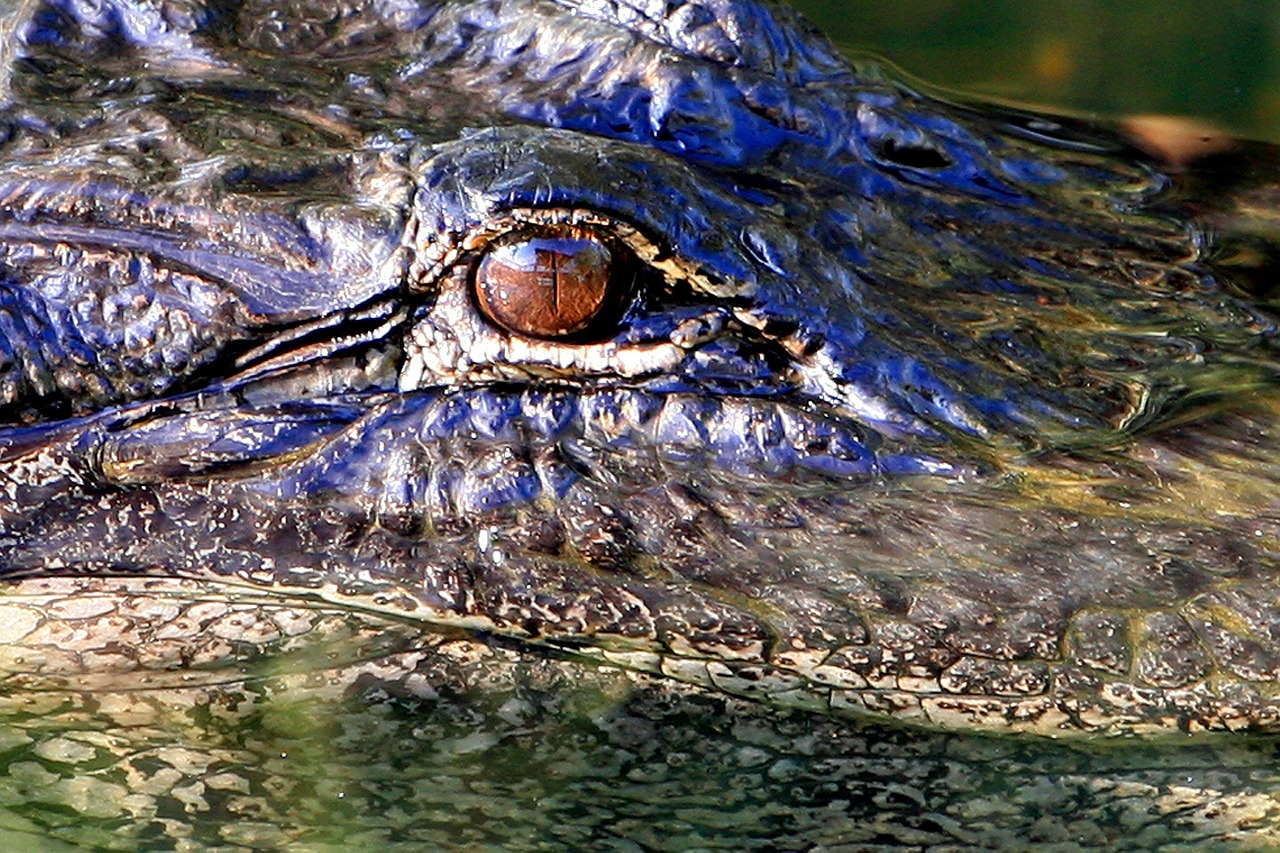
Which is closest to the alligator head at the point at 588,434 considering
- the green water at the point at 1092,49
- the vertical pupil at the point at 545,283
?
the vertical pupil at the point at 545,283

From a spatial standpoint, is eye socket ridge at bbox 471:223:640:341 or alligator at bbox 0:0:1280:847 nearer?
alligator at bbox 0:0:1280:847

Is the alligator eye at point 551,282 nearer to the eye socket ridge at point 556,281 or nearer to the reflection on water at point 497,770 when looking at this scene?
the eye socket ridge at point 556,281

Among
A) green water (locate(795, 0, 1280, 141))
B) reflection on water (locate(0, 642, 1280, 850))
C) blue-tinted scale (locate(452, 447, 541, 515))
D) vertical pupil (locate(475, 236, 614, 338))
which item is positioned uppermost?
green water (locate(795, 0, 1280, 141))

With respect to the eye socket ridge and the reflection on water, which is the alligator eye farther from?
the reflection on water

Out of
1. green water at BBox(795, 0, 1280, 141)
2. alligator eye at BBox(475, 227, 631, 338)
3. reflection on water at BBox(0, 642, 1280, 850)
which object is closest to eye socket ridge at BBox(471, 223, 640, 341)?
alligator eye at BBox(475, 227, 631, 338)

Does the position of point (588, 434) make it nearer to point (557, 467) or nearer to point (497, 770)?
point (557, 467)

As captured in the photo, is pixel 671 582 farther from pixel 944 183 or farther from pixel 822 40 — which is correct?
pixel 822 40

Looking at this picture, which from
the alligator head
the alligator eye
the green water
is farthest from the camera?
the green water

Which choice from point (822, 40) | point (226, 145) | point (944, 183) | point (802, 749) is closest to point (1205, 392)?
point (944, 183)

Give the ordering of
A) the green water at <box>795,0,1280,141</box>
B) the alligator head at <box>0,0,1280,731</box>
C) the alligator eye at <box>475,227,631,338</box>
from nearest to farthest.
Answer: the alligator head at <box>0,0,1280,731</box> → the alligator eye at <box>475,227,631,338</box> → the green water at <box>795,0,1280,141</box>

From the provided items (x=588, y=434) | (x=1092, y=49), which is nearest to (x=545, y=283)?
(x=588, y=434)
